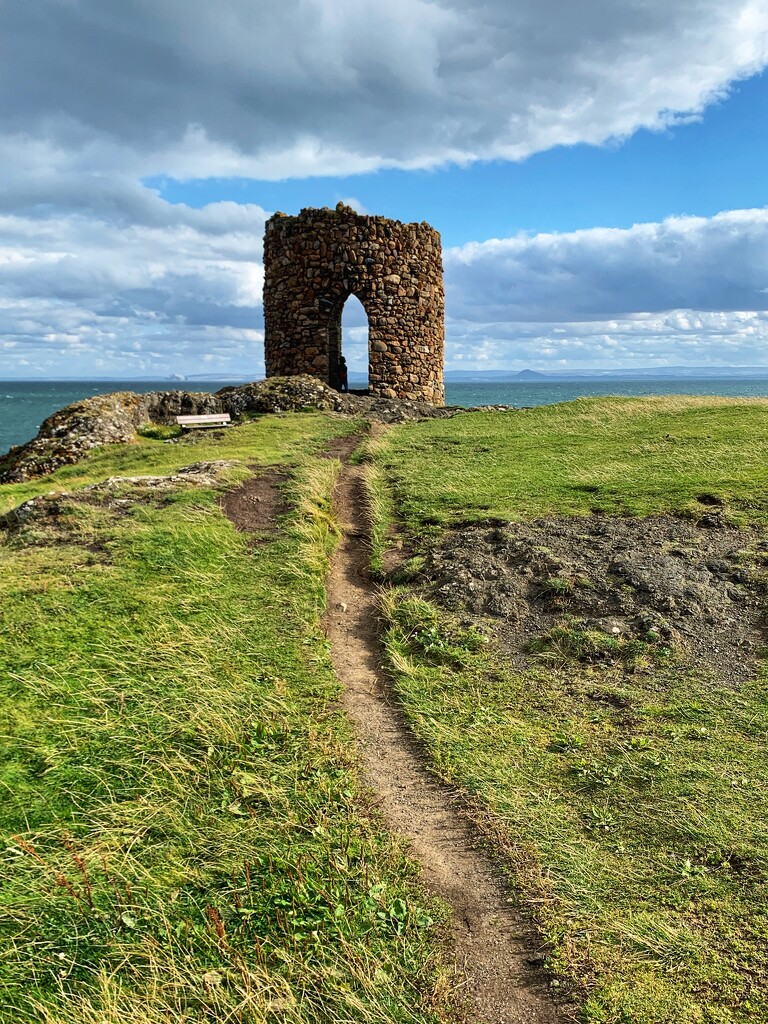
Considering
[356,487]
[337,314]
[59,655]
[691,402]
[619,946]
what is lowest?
[619,946]

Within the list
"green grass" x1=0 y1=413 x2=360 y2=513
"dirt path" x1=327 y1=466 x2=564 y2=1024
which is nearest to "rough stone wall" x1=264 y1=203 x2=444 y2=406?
"green grass" x1=0 y1=413 x2=360 y2=513

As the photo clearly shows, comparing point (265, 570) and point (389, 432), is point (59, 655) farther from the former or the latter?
point (389, 432)

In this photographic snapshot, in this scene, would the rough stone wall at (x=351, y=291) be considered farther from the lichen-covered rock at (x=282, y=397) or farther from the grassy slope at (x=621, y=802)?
the grassy slope at (x=621, y=802)

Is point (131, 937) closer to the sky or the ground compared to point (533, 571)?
closer to the ground

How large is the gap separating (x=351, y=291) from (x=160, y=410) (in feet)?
26.4

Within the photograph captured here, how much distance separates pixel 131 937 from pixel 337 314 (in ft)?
78.9

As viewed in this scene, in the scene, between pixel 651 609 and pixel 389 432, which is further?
pixel 389 432

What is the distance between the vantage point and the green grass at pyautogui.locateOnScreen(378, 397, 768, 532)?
39.7 ft

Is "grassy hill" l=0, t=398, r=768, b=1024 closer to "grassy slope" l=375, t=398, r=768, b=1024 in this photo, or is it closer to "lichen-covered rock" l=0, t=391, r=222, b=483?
"grassy slope" l=375, t=398, r=768, b=1024

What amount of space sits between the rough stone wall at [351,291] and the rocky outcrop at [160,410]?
70.4 inches

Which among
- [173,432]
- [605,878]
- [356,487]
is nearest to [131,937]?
[605,878]

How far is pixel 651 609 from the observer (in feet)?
27.8

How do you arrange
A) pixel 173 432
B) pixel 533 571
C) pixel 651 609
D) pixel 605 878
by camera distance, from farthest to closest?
pixel 173 432 → pixel 533 571 → pixel 651 609 → pixel 605 878

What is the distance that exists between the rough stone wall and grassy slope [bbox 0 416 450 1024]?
1822 centimetres
